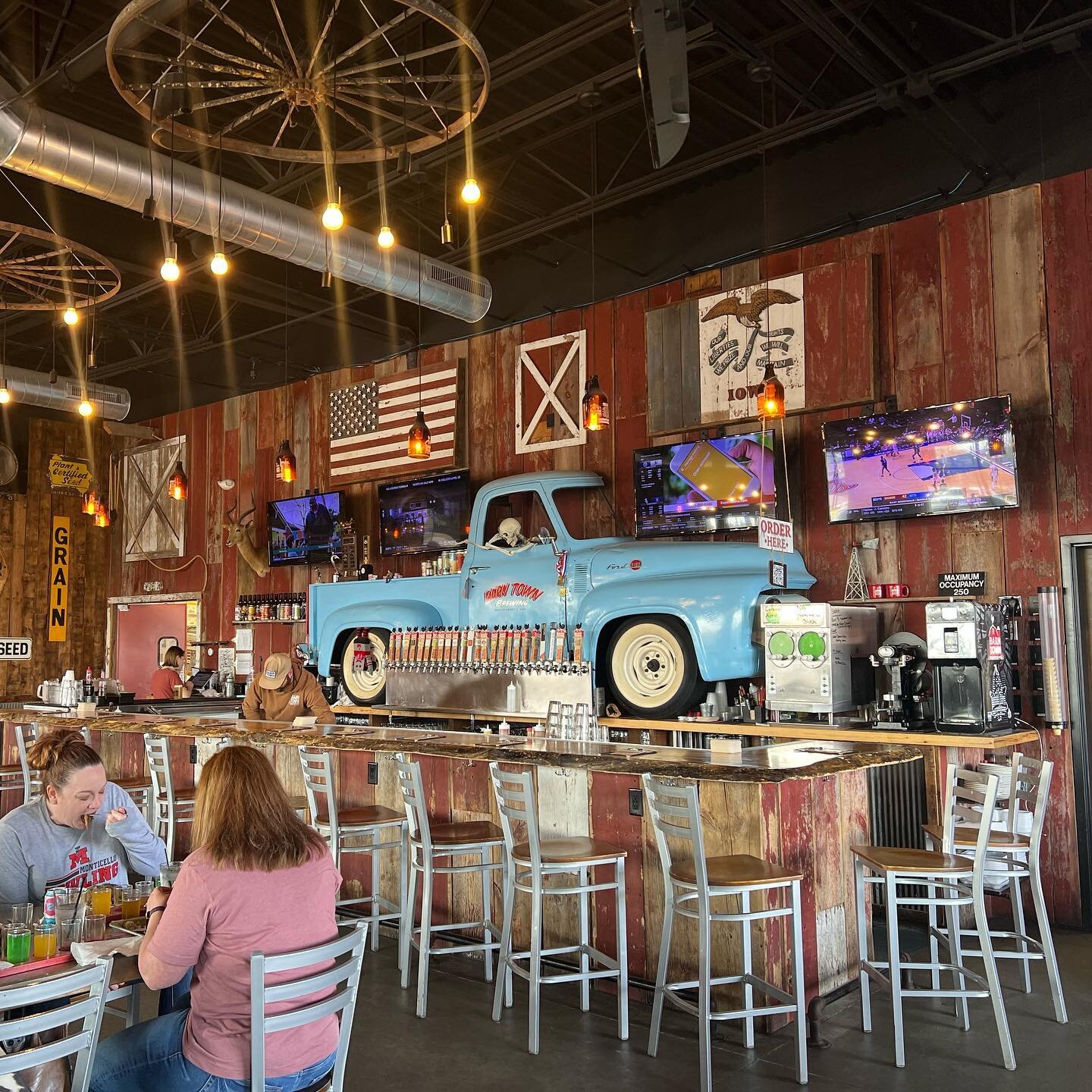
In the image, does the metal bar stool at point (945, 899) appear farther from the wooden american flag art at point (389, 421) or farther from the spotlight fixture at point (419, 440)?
the wooden american flag art at point (389, 421)

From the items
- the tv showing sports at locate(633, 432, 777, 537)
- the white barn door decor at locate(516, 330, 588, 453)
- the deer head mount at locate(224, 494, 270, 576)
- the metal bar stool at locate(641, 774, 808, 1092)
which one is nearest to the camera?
the metal bar stool at locate(641, 774, 808, 1092)

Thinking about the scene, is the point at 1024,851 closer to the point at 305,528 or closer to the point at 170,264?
the point at 170,264

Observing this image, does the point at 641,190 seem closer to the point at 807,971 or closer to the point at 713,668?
the point at 713,668

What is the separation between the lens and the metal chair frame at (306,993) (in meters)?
2.40

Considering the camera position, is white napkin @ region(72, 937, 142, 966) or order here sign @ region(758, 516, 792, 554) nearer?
white napkin @ region(72, 937, 142, 966)

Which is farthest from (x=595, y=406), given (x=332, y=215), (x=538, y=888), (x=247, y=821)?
(x=247, y=821)

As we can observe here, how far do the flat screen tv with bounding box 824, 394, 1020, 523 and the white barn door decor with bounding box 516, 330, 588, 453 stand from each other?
8.85 ft

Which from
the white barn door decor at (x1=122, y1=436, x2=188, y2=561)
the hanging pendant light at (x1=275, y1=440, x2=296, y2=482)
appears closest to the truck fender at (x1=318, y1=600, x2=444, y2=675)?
the hanging pendant light at (x1=275, y1=440, x2=296, y2=482)

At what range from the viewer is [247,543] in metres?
12.2

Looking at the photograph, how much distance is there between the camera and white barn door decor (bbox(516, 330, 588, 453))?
9.56 m

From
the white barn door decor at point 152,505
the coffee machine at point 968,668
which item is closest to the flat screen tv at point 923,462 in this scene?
the coffee machine at point 968,668

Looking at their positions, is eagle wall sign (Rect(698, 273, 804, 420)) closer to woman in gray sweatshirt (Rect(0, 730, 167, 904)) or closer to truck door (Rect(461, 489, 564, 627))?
truck door (Rect(461, 489, 564, 627))

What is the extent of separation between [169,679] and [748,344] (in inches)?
274

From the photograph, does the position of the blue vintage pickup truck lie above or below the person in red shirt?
above
